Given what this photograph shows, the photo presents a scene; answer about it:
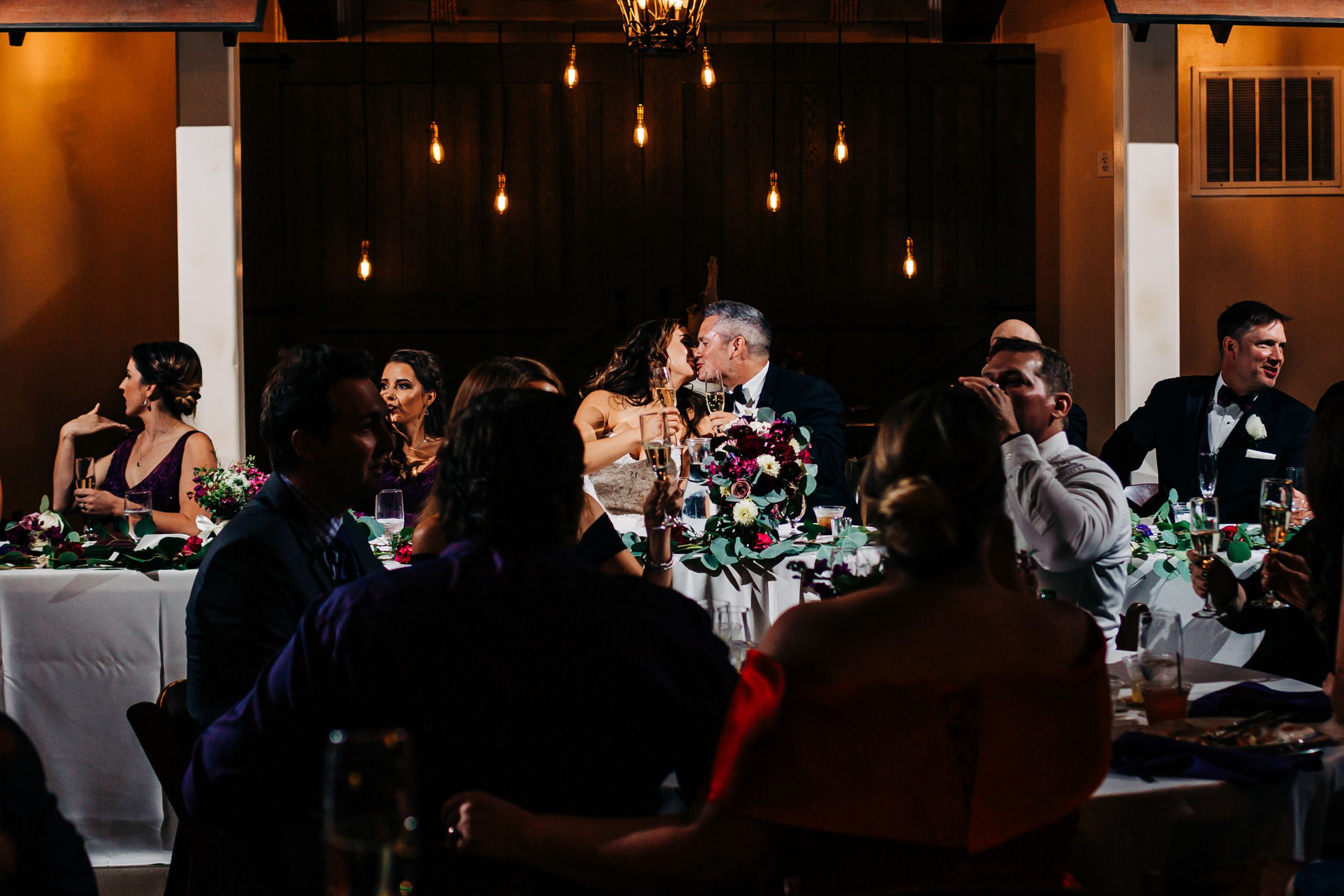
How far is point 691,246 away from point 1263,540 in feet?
16.9

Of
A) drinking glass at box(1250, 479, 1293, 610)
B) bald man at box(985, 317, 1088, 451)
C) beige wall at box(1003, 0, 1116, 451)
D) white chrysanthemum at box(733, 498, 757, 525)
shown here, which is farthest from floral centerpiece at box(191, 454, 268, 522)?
beige wall at box(1003, 0, 1116, 451)

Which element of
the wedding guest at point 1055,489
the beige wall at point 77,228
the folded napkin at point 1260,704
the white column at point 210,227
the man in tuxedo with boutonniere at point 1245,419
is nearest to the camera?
the folded napkin at point 1260,704

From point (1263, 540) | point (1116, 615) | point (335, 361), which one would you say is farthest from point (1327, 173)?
A: point (335, 361)

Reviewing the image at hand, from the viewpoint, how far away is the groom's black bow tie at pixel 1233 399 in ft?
15.6

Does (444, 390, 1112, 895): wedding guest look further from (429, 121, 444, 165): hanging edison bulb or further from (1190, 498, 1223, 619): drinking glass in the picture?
(429, 121, 444, 165): hanging edison bulb

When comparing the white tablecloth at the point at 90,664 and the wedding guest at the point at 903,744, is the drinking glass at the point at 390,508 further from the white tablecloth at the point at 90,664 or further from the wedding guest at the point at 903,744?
the wedding guest at the point at 903,744

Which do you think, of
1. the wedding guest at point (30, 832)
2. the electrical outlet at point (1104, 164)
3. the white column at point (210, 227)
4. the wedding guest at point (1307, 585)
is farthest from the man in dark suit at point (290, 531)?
the electrical outlet at point (1104, 164)

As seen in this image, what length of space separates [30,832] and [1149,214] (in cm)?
541

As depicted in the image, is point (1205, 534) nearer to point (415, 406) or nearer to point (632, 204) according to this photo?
point (415, 406)

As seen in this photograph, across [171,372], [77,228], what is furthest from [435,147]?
[171,372]

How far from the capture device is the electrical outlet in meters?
7.83

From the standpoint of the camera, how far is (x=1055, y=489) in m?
2.78

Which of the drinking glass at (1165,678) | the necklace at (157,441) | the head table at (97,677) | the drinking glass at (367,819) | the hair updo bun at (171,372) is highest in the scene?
the hair updo bun at (171,372)

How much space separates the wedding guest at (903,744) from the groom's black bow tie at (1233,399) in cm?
373
